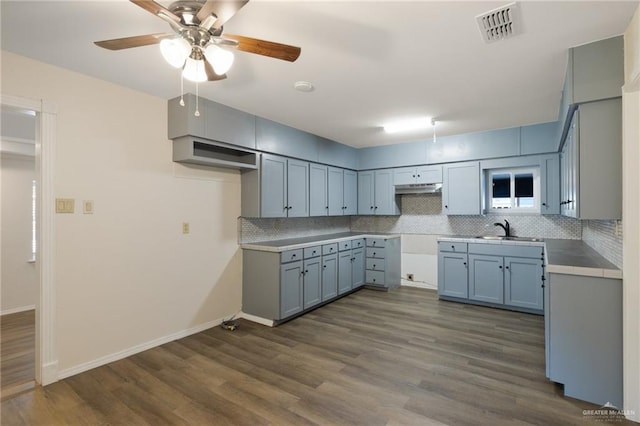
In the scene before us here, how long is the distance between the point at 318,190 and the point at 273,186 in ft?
3.28

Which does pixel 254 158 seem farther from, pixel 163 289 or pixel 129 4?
pixel 129 4

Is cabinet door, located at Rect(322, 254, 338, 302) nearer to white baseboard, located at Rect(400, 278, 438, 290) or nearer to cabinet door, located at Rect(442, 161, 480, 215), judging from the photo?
white baseboard, located at Rect(400, 278, 438, 290)

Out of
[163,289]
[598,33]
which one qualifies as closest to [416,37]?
[598,33]

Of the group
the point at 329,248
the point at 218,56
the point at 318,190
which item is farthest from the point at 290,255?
the point at 218,56

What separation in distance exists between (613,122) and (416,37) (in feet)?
4.75

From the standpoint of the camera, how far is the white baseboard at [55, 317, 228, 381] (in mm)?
2540

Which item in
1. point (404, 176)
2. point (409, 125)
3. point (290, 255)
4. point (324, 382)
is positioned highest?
point (409, 125)

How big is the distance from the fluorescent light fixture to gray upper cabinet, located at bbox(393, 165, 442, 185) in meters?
0.94

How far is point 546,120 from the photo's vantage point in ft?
12.8

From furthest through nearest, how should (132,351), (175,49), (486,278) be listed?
(486,278) < (132,351) < (175,49)

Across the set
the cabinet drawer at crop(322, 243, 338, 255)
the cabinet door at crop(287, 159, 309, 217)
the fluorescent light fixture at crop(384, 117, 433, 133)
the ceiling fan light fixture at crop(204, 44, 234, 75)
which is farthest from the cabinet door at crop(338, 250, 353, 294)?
the ceiling fan light fixture at crop(204, 44, 234, 75)

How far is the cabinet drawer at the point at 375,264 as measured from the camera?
16.8 ft

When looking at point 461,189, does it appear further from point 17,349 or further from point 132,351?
point 17,349

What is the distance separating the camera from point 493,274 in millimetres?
4172
